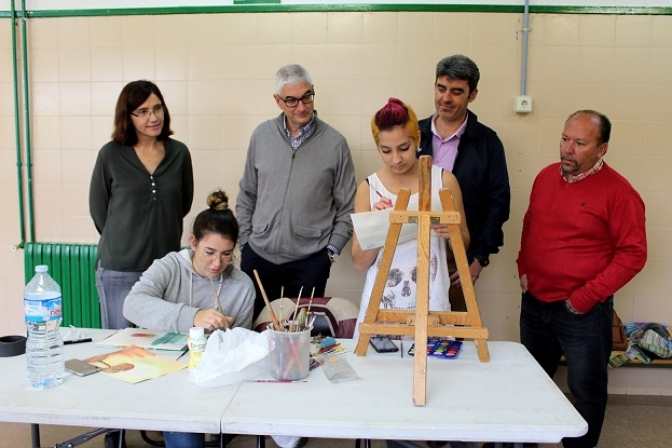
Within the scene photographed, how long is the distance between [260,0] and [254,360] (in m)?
2.23

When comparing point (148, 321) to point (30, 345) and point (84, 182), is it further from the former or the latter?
point (84, 182)

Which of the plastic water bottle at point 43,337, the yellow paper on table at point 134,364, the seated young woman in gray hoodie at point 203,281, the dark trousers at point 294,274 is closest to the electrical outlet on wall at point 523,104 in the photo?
the dark trousers at point 294,274

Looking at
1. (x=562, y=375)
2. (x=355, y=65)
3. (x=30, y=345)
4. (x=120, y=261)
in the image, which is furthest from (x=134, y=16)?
(x=562, y=375)

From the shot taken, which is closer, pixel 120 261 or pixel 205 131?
pixel 120 261

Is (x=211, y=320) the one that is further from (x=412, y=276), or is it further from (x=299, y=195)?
(x=299, y=195)

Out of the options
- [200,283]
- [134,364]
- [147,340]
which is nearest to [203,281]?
[200,283]

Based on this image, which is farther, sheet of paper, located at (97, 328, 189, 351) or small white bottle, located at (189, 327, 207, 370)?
sheet of paper, located at (97, 328, 189, 351)

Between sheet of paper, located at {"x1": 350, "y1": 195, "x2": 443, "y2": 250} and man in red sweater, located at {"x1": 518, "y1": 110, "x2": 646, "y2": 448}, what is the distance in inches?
28.9

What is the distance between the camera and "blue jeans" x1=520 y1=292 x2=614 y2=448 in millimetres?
2311

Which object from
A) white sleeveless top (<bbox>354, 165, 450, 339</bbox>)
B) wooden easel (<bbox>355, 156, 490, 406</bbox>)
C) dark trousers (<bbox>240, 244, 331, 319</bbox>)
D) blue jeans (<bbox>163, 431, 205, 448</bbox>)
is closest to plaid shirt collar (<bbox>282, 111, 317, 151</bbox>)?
dark trousers (<bbox>240, 244, 331, 319</bbox>)

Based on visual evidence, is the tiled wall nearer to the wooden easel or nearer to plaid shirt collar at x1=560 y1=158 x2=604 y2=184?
plaid shirt collar at x1=560 y1=158 x2=604 y2=184

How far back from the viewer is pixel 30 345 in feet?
5.10

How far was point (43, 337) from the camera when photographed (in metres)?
1.55

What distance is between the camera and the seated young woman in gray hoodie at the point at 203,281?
76.5 inches
